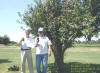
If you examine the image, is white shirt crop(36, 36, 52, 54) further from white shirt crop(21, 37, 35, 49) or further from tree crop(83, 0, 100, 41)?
tree crop(83, 0, 100, 41)

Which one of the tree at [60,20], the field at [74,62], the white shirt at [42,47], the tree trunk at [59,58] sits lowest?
the field at [74,62]

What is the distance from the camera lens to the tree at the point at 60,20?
8.07 metres

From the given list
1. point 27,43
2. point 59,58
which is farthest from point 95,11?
point 27,43

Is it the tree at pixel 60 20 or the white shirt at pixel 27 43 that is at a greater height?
the tree at pixel 60 20

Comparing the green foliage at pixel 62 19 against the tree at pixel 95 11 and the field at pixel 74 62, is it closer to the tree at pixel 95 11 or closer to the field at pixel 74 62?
the tree at pixel 95 11

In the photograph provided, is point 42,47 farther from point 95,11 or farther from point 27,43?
point 95,11

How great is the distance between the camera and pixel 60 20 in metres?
8.86

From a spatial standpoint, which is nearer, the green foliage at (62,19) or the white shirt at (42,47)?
the white shirt at (42,47)

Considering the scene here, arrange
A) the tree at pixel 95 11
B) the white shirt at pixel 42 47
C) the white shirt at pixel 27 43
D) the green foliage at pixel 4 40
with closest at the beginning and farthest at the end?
the white shirt at pixel 42 47, the white shirt at pixel 27 43, the tree at pixel 95 11, the green foliage at pixel 4 40

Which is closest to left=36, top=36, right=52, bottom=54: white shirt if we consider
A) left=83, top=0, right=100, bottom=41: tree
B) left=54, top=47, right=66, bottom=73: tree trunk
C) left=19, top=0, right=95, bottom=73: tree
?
left=19, top=0, right=95, bottom=73: tree

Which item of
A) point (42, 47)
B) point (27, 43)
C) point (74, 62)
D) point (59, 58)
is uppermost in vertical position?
point (27, 43)

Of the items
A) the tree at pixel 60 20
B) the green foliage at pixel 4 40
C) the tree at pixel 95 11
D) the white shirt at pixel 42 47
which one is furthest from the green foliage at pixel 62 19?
the green foliage at pixel 4 40

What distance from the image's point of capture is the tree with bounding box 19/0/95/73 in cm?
807

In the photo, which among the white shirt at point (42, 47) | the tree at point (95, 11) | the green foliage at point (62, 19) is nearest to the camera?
the white shirt at point (42, 47)
